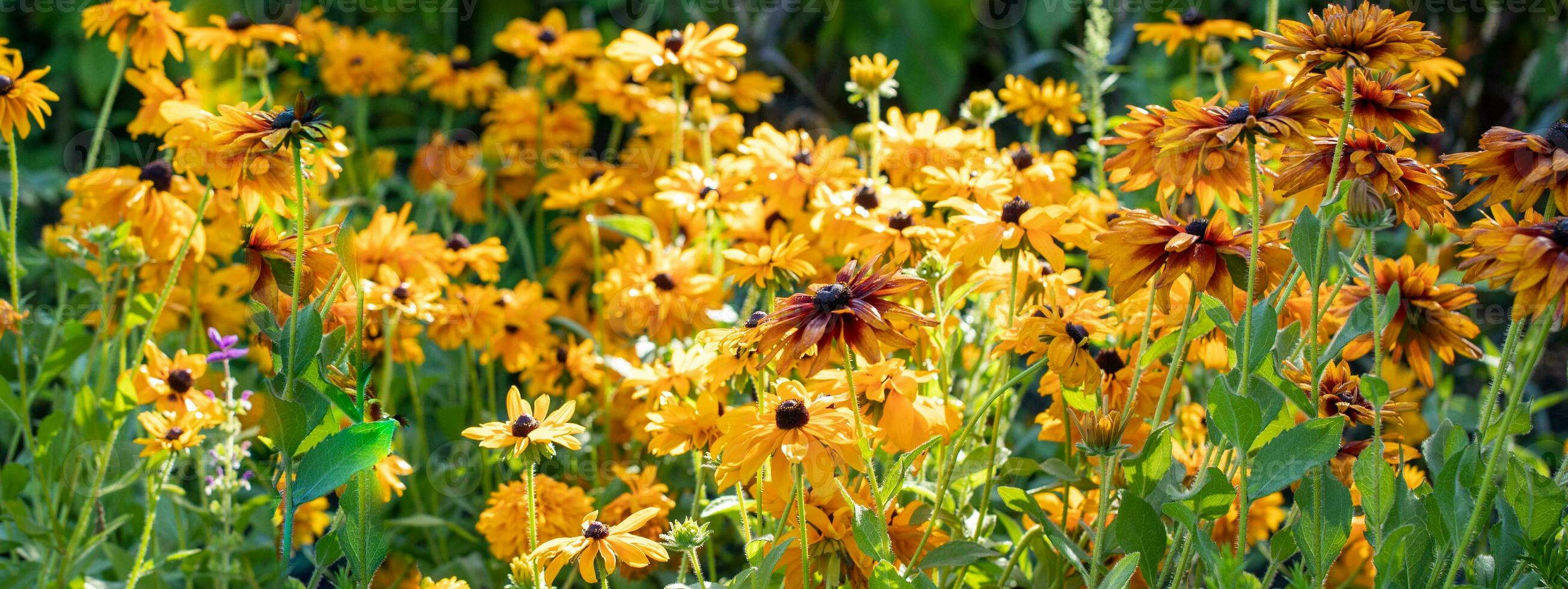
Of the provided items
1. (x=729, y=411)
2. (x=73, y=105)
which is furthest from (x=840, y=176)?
(x=73, y=105)

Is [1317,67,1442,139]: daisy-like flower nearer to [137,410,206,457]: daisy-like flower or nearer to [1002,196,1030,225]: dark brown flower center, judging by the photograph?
[1002,196,1030,225]: dark brown flower center

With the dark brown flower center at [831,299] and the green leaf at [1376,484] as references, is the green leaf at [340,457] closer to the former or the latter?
the dark brown flower center at [831,299]

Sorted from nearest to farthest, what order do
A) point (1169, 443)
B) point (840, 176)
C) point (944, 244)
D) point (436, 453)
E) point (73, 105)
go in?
1. point (1169, 443)
2. point (944, 244)
3. point (840, 176)
4. point (436, 453)
5. point (73, 105)

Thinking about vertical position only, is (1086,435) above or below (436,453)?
above

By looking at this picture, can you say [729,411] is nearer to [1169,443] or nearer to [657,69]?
[1169,443]

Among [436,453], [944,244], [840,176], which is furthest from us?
[436,453]

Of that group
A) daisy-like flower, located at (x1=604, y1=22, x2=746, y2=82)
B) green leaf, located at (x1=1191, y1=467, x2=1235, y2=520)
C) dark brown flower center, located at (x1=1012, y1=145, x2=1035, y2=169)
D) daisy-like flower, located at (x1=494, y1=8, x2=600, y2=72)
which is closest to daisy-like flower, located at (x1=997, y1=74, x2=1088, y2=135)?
dark brown flower center, located at (x1=1012, y1=145, x2=1035, y2=169)

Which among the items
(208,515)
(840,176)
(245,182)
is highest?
(245,182)
